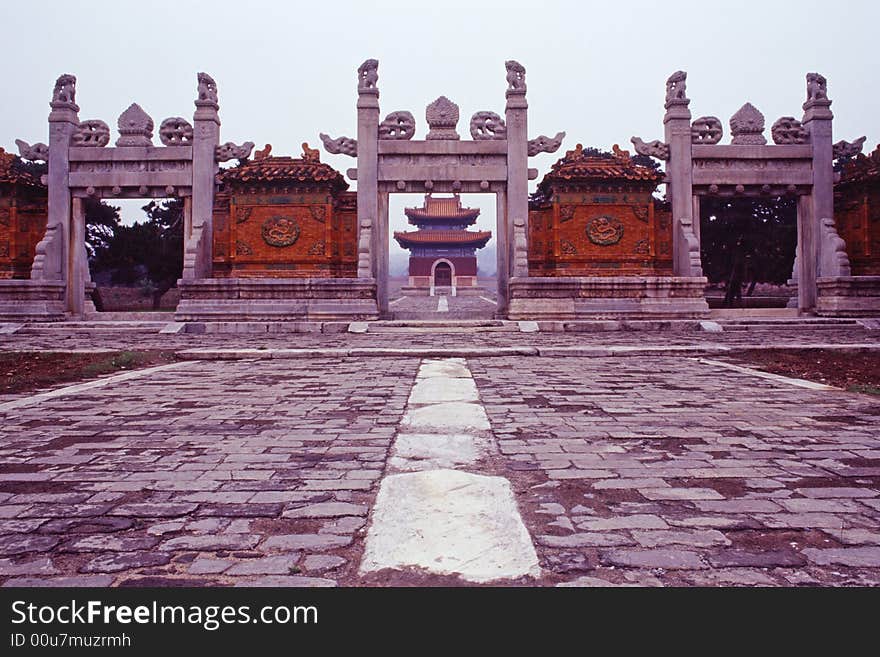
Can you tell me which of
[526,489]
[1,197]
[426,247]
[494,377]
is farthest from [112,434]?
[426,247]

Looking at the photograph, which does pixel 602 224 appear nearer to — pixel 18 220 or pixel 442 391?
pixel 442 391

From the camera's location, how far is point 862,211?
16234 millimetres

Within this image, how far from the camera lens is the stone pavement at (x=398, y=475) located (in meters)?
1.84

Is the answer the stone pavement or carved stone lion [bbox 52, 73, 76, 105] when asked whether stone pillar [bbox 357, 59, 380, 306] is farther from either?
the stone pavement

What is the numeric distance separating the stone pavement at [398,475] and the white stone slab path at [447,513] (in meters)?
0.04

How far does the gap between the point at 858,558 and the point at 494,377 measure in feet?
15.1

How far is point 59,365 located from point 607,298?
37.8 feet

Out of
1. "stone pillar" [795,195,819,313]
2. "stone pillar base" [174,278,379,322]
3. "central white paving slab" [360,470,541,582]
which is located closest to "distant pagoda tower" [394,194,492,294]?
"stone pillar" [795,195,819,313]

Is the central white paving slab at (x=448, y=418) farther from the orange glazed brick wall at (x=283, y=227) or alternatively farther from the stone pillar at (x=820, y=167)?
the stone pillar at (x=820, y=167)

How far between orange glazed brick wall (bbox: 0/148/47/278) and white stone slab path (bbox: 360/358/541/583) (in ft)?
56.4

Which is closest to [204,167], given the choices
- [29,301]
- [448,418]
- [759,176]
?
[29,301]

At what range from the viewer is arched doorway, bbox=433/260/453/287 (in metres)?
51.0

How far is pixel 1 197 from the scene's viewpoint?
16.2 m

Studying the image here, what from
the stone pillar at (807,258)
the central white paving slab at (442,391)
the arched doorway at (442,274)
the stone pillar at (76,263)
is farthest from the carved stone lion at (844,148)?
the arched doorway at (442,274)
